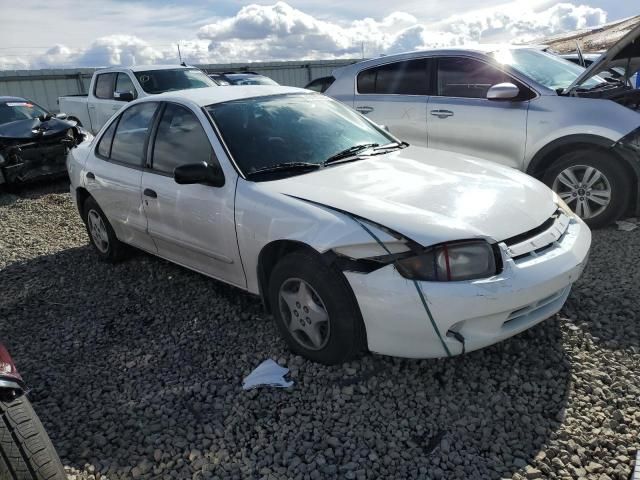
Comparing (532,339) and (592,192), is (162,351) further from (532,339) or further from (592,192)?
(592,192)

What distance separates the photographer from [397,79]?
6059 mm

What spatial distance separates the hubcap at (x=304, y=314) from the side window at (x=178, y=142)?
1.08 metres

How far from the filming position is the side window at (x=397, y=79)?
19.2 ft

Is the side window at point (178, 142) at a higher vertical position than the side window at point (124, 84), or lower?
lower

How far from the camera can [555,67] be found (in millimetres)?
5570

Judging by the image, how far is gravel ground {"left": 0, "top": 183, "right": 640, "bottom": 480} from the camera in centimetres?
236

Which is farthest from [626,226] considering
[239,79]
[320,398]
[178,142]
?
[239,79]

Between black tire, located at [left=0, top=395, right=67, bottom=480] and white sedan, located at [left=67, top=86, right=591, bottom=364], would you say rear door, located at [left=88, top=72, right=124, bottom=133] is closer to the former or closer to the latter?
white sedan, located at [left=67, top=86, right=591, bottom=364]

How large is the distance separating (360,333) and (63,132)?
7.64m

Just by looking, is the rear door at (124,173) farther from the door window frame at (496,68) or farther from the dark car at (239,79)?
the dark car at (239,79)

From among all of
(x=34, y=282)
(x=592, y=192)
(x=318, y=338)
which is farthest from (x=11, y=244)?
(x=592, y=192)

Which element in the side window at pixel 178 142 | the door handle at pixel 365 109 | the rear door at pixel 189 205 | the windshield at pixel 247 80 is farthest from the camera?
the windshield at pixel 247 80

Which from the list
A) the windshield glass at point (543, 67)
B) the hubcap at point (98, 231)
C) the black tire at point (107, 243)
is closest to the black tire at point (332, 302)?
the black tire at point (107, 243)

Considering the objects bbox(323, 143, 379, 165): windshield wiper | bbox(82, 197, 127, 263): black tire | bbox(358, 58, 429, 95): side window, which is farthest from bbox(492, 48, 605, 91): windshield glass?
bbox(82, 197, 127, 263): black tire
